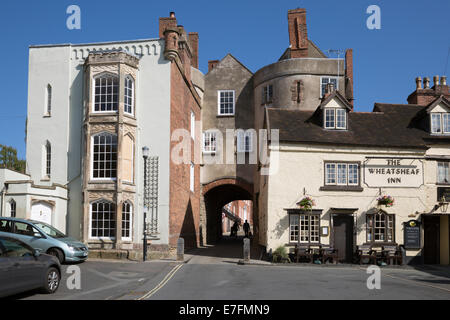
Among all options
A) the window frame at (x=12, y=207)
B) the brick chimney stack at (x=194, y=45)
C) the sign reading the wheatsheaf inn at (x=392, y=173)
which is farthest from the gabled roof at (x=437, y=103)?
the window frame at (x=12, y=207)

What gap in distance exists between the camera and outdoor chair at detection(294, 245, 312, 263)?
22.4m

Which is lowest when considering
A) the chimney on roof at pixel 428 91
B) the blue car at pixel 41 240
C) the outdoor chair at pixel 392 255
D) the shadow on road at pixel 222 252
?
the shadow on road at pixel 222 252

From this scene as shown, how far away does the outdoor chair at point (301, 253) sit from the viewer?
22.4 meters

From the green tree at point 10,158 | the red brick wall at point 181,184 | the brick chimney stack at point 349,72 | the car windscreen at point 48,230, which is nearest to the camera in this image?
the car windscreen at point 48,230

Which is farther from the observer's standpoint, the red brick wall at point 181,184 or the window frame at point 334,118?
the window frame at point 334,118

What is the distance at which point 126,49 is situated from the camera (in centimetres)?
2530

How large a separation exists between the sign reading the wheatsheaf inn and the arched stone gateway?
37.0 feet

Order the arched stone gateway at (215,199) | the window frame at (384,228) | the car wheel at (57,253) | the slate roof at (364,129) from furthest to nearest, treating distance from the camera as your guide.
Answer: the arched stone gateway at (215,199), the slate roof at (364,129), the window frame at (384,228), the car wheel at (57,253)

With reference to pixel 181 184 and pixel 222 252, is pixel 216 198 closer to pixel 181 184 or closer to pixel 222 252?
pixel 222 252

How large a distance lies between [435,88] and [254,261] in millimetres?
17074

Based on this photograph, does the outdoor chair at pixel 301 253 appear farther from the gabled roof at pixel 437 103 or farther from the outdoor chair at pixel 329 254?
the gabled roof at pixel 437 103

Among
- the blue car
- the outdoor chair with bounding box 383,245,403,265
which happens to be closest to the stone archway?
the outdoor chair with bounding box 383,245,403,265

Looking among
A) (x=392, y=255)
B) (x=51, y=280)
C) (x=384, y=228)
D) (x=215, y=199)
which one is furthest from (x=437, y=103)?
(x=51, y=280)

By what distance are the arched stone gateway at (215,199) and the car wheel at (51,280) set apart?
21806 mm
